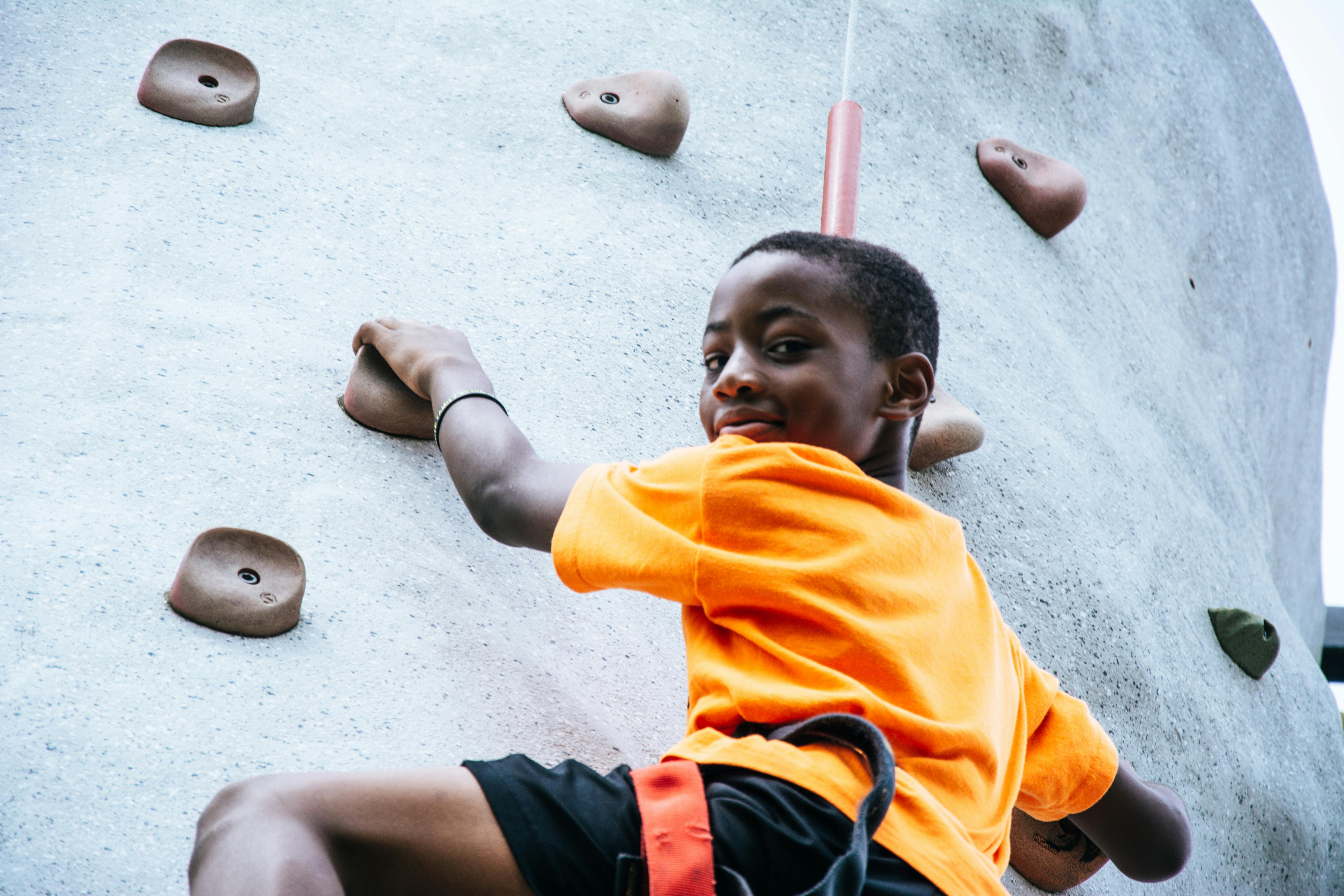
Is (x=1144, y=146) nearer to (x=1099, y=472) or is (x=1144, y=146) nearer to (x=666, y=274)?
(x=1099, y=472)

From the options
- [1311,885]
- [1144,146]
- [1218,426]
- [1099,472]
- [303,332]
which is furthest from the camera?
[1144,146]

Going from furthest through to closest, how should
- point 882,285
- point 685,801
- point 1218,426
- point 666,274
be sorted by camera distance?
point 1218,426 → point 666,274 → point 882,285 → point 685,801

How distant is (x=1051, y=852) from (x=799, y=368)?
0.69 metres

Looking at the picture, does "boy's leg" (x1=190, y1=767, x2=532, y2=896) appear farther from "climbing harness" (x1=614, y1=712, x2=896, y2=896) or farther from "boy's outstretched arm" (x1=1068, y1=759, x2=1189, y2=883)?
"boy's outstretched arm" (x1=1068, y1=759, x2=1189, y2=883)

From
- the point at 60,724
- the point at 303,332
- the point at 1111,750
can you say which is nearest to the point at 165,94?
the point at 303,332

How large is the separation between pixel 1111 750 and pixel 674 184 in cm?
97

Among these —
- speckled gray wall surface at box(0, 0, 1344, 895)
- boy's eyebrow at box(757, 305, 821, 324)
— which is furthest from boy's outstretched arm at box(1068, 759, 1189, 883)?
boy's eyebrow at box(757, 305, 821, 324)

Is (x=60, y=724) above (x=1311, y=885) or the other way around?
above

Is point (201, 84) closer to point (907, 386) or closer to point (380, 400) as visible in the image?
point (380, 400)

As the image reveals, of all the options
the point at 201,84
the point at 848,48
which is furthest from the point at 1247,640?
the point at 201,84

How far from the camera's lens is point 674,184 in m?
1.68

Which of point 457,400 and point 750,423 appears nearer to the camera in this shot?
point 750,423

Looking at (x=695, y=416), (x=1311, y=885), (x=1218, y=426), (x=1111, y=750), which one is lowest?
(x=1311, y=885)

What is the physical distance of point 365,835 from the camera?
0.67 metres
